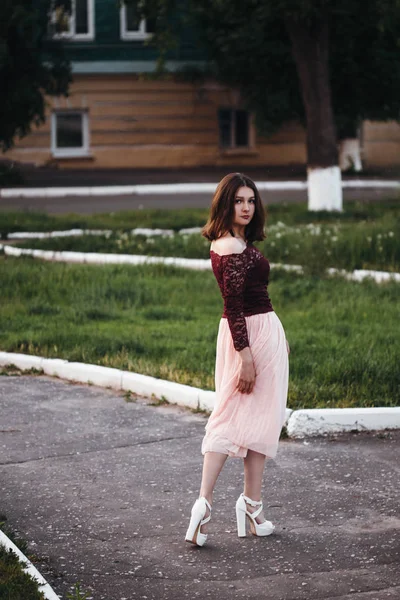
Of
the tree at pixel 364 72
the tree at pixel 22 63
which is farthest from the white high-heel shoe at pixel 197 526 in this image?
the tree at pixel 364 72

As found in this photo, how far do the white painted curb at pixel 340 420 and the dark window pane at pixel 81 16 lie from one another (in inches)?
1011

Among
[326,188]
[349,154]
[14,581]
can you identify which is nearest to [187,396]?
[14,581]

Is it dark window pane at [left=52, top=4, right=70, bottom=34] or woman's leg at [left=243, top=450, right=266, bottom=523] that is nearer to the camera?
woman's leg at [left=243, top=450, right=266, bottom=523]

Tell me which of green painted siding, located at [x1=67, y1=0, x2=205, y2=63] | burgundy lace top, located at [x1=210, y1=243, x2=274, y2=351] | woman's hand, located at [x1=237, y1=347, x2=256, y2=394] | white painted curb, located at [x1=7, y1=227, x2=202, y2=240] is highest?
green painted siding, located at [x1=67, y1=0, x2=205, y2=63]

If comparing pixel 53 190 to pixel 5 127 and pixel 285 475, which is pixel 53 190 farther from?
pixel 285 475

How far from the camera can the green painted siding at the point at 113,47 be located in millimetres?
30797

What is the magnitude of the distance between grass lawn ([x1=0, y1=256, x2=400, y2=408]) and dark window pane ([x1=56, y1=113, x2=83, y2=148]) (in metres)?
18.7

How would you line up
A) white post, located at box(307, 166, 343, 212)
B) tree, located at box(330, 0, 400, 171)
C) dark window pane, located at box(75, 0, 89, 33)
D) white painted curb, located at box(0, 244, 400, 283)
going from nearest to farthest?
white painted curb, located at box(0, 244, 400, 283)
white post, located at box(307, 166, 343, 212)
tree, located at box(330, 0, 400, 171)
dark window pane, located at box(75, 0, 89, 33)

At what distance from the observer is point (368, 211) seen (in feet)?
62.1

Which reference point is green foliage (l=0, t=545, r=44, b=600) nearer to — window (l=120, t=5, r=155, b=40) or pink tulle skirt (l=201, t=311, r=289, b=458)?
pink tulle skirt (l=201, t=311, r=289, b=458)

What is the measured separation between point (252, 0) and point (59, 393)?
1293 cm

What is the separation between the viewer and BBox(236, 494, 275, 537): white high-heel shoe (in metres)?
5.13

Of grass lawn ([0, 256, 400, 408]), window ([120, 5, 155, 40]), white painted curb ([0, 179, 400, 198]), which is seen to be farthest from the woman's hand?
window ([120, 5, 155, 40])

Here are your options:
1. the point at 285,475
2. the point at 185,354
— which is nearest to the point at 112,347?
the point at 185,354
